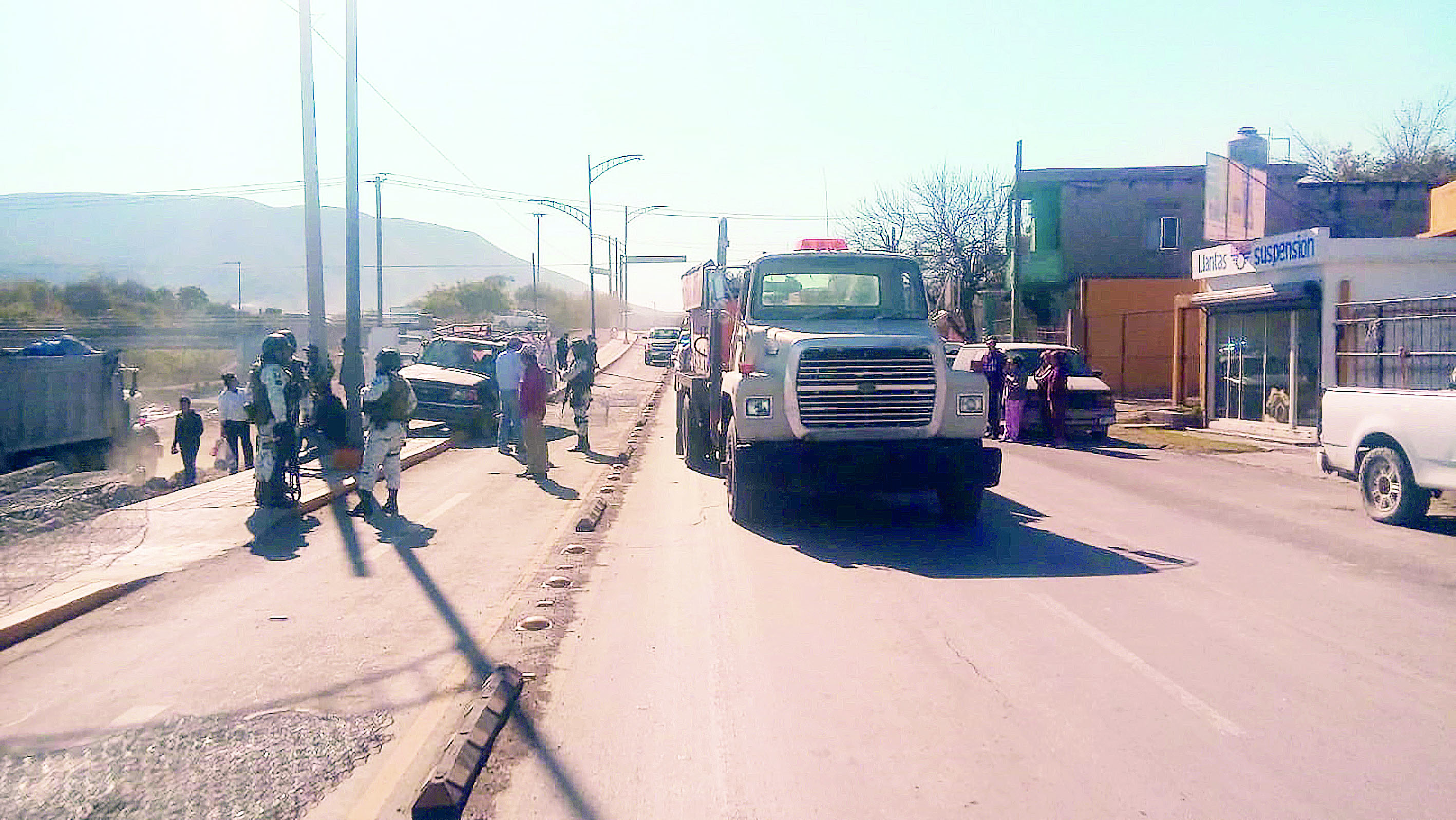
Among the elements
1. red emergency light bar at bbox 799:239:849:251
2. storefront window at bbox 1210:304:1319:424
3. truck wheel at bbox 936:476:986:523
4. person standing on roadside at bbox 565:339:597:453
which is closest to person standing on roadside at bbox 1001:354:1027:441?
storefront window at bbox 1210:304:1319:424

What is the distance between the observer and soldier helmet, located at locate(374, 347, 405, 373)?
1213cm

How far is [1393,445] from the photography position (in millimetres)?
12023

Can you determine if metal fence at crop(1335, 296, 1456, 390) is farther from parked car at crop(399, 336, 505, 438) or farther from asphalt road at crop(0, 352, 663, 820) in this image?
parked car at crop(399, 336, 505, 438)

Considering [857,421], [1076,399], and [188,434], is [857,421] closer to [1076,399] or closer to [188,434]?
[1076,399]

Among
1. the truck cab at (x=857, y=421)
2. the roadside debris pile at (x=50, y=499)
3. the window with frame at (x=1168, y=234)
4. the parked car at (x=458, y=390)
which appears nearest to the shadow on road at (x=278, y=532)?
the roadside debris pile at (x=50, y=499)

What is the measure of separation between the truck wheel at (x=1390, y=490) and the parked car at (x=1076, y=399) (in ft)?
29.2

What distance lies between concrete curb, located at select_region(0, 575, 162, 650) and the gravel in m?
2.47

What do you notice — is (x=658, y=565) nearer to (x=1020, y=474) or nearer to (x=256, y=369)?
(x=256, y=369)

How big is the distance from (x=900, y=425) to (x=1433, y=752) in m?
6.36

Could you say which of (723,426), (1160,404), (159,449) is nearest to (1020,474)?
(723,426)

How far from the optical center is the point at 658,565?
9977mm

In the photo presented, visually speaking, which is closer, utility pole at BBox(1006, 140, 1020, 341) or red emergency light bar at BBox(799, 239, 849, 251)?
red emergency light bar at BBox(799, 239, 849, 251)

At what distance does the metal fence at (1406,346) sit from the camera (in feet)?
51.4

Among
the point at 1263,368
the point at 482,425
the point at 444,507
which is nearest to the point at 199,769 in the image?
the point at 444,507
